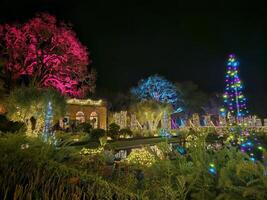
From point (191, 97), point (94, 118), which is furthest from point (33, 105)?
point (191, 97)

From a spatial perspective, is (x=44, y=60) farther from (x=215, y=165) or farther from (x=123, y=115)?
→ (x=215, y=165)

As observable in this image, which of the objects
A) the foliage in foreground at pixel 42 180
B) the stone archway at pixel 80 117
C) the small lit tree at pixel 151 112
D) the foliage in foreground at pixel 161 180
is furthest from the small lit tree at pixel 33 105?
the small lit tree at pixel 151 112

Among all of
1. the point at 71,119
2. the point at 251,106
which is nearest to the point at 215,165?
the point at 71,119

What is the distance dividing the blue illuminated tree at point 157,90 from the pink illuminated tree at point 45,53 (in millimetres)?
12335

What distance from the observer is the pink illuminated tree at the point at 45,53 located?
1775cm

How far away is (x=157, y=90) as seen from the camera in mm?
31219

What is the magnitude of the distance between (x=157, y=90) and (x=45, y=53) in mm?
15623

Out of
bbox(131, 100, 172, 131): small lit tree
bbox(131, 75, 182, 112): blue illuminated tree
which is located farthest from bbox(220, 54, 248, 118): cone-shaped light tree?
bbox(131, 75, 182, 112): blue illuminated tree

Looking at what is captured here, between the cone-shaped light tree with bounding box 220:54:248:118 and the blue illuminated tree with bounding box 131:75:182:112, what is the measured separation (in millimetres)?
22129

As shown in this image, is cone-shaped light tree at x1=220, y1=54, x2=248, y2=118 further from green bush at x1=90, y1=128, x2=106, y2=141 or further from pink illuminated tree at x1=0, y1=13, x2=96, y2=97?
pink illuminated tree at x1=0, y1=13, x2=96, y2=97

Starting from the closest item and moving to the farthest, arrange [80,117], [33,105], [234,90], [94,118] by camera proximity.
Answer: [234,90], [33,105], [80,117], [94,118]

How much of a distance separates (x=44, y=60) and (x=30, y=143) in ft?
50.3

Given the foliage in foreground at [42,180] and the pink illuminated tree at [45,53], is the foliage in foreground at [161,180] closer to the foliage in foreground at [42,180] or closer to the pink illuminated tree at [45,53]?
the foliage in foreground at [42,180]

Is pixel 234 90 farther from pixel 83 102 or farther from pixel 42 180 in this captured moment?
pixel 83 102
